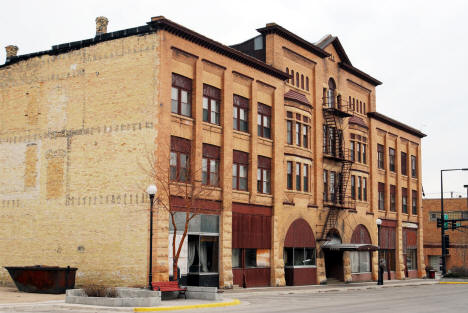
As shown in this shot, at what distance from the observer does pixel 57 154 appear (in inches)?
1453

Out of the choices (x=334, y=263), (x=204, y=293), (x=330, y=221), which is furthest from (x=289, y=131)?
(x=204, y=293)

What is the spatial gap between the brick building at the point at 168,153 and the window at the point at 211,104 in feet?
0.29

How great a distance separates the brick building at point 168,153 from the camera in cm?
3381

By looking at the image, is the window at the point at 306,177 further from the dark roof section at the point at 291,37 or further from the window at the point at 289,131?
the dark roof section at the point at 291,37

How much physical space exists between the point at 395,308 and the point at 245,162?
17.1m

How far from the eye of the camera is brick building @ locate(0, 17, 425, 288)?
3381cm

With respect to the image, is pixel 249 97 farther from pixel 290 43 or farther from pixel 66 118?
pixel 66 118

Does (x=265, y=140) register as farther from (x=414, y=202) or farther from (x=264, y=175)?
(x=414, y=202)

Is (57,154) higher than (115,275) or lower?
higher

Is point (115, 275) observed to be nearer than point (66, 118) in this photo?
Yes

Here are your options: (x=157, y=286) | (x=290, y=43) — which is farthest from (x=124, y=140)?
(x=290, y=43)

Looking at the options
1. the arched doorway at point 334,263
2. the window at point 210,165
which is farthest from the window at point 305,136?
the window at point 210,165

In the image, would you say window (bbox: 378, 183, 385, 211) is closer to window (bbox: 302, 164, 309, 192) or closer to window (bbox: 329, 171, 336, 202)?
window (bbox: 329, 171, 336, 202)

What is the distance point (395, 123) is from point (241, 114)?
1029 inches
